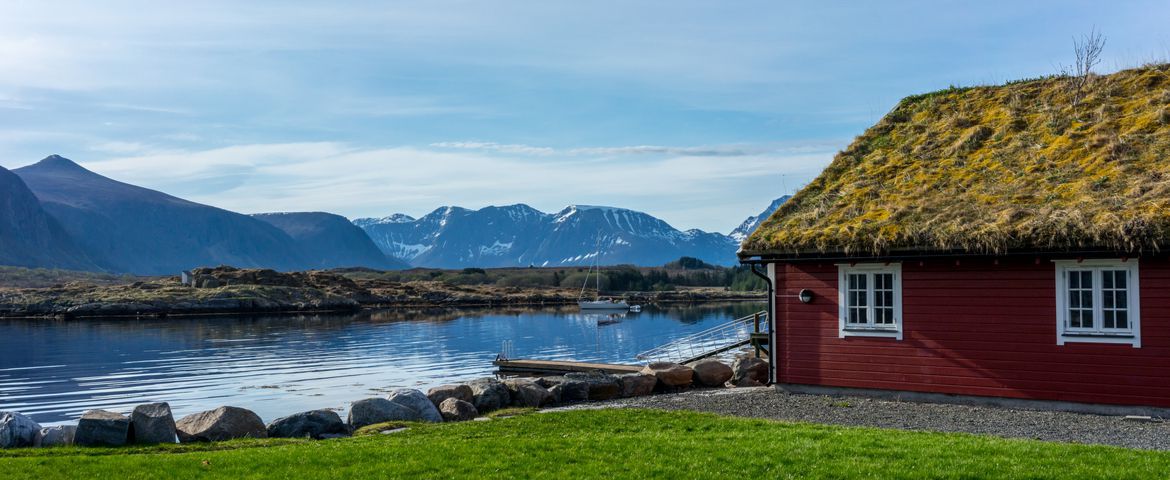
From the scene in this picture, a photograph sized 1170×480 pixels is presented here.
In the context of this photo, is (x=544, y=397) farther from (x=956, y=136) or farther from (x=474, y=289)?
(x=474, y=289)

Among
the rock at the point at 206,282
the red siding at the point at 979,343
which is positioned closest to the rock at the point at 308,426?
the red siding at the point at 979,343

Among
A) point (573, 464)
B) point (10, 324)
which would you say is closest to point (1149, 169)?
point (573, 464)

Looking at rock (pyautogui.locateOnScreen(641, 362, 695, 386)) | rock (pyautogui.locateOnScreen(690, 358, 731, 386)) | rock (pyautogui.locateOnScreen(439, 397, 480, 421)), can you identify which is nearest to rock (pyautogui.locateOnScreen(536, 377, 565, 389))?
rock (pyautogui.locateOnScreen(641, 362, 695, 386))

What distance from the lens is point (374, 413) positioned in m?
18.9

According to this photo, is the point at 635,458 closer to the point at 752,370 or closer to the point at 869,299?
the point at 869,299

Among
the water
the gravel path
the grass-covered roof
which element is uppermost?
the grass-covered roof

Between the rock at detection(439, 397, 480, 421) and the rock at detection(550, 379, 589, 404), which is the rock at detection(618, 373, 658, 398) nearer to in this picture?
the rock at detection(550, 379, 589, 404)

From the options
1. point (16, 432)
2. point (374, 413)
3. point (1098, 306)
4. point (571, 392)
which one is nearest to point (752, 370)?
point (571, 392)

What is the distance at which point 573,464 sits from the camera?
12383mm

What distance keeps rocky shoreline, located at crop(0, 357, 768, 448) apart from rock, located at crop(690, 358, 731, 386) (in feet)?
0.08

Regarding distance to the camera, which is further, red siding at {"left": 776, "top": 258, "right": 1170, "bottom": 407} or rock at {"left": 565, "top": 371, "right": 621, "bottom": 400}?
rock at {"left": 565, "top": 371, "right": 621, "bottom": 400}

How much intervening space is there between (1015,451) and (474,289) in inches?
4783

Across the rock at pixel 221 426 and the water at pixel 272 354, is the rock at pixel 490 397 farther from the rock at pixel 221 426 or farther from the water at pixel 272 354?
the water at pixel 272 354

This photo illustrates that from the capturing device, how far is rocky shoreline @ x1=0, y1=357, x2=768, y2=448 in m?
16.3
